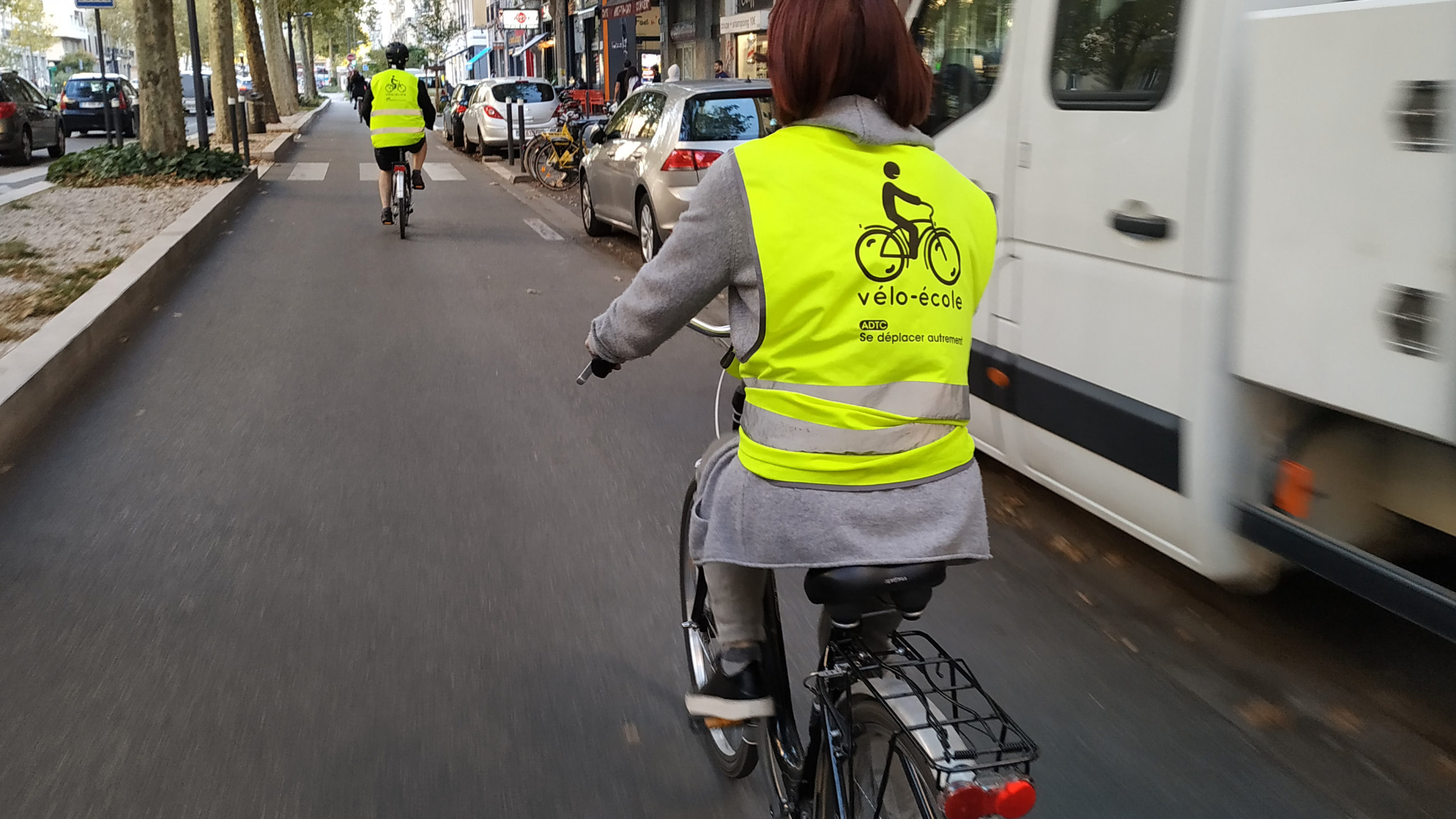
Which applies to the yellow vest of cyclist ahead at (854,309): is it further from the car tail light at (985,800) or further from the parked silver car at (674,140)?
the parked silver car at (674,140)

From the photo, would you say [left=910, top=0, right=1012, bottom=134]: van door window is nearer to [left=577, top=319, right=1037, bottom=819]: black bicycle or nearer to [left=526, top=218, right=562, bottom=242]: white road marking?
[left=577, top=319, right=1037, bottom=819]: black bicycle

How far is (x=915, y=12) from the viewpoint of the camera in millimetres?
5406

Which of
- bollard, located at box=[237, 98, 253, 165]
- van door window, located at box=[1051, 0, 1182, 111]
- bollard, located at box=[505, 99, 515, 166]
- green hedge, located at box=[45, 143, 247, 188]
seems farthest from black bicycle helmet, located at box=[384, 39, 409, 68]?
bollard, located at box=[505, 99, 515, 166]

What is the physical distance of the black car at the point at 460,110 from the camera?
29455 mm

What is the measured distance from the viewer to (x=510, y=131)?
2225cm

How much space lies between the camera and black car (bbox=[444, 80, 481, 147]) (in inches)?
1160

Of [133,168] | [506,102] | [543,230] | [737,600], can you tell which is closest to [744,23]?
[506,102]

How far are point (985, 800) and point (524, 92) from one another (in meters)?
24.9

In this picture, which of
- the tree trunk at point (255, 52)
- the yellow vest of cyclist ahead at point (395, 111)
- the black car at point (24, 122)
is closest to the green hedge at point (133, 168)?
the black car at point (24, 122)

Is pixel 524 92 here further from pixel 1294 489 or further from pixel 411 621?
pixel 1294 489

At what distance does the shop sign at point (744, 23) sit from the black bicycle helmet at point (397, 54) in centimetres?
1435

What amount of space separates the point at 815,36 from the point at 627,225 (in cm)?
1031

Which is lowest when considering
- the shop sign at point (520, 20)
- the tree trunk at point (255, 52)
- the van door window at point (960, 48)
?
the van door window at point (960, 48)

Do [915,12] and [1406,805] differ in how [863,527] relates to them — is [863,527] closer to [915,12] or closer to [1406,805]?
[1406,805]
